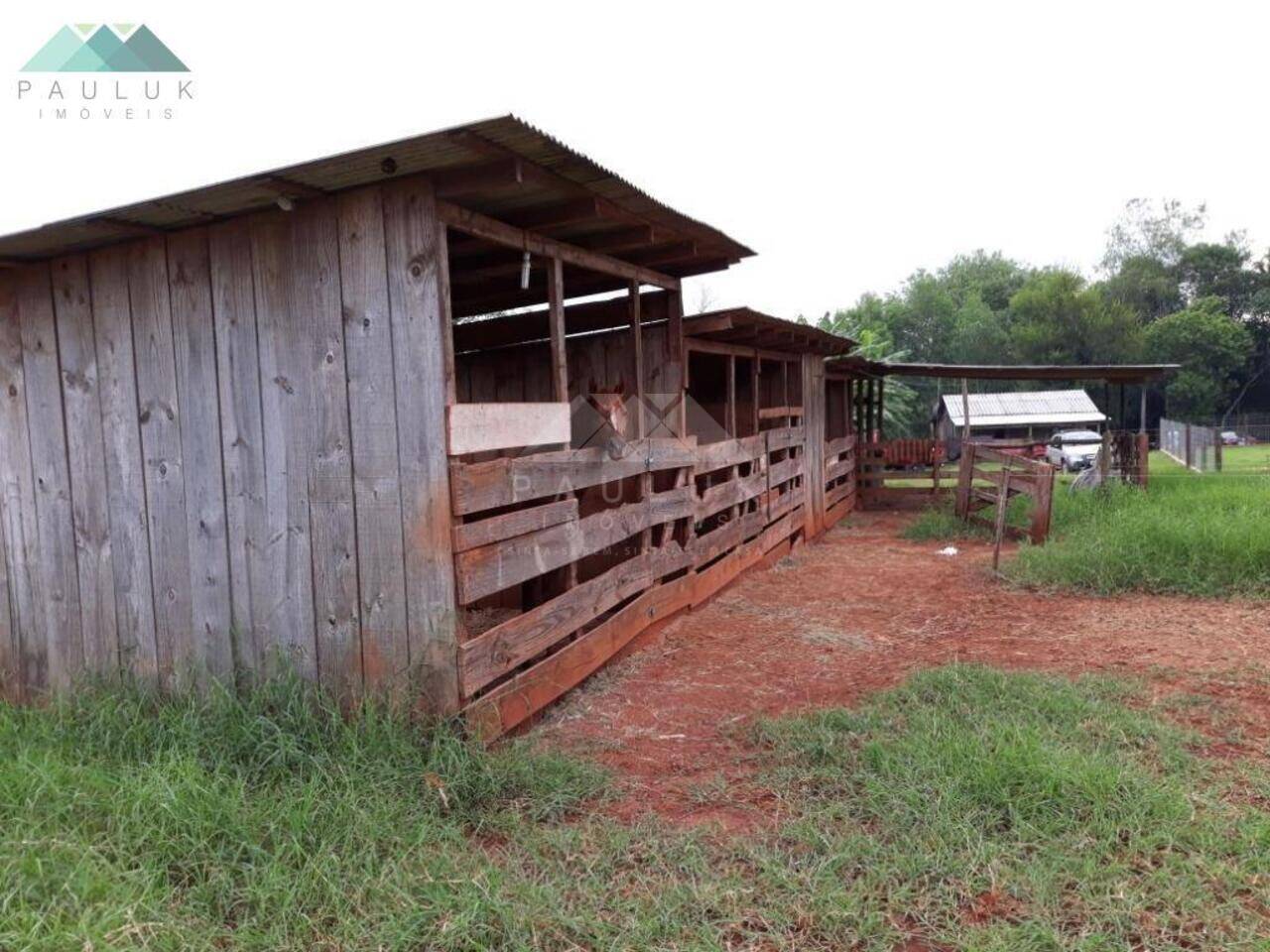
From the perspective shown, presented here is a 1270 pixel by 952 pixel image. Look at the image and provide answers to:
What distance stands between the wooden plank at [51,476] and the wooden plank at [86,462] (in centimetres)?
5

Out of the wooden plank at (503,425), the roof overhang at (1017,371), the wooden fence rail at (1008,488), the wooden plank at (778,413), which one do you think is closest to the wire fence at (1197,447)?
the roof overhang at (1017,371)

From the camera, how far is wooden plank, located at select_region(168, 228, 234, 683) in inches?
150

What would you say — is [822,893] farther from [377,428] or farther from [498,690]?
[377,428]

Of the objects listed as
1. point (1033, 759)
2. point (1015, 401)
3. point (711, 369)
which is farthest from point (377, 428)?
point (1015, 401)

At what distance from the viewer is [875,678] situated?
4.80 metres

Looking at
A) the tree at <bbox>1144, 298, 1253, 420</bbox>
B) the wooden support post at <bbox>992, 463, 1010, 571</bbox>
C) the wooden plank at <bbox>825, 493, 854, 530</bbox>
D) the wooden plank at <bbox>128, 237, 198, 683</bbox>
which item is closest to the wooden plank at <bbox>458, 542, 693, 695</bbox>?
the wooden plank at <bbox>128, 237, 198, 683</bbox>

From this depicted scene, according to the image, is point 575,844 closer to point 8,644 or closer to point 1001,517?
point 8,644

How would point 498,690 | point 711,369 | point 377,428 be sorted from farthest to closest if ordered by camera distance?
point 711,369, point 498,690, point 377,428

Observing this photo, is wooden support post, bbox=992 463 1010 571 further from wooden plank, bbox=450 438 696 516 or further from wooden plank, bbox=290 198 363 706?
wooden plank, bbox=290 198 363 706

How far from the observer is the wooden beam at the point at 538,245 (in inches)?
141

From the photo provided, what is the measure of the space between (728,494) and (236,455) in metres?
4.31

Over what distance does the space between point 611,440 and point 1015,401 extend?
35240mm

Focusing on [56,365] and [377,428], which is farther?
[56,365]

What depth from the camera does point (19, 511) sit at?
4418 mm
